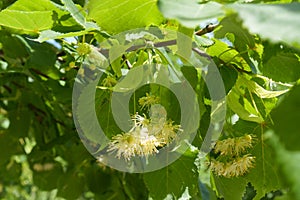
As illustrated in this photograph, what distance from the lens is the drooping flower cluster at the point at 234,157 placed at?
2.73 ft

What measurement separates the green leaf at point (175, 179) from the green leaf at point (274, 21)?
1.51 ft

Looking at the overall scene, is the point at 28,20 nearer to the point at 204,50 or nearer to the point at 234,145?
the point at 204,50

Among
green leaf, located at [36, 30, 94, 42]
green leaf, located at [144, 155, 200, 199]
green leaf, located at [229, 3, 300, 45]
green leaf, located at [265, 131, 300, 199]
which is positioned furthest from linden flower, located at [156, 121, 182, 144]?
green leaf, located at [265, 131, 300, 199]

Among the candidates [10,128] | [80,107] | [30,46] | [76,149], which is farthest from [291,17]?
[10,128]

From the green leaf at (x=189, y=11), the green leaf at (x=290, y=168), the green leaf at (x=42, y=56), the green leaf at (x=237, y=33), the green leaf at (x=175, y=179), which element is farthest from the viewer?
the green leaf at (x=42, y=56)

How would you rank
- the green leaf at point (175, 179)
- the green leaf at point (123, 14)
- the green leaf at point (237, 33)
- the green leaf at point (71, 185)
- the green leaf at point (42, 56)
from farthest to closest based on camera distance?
the green leaf at point (71, 185), the green leaf at point (42, 56), the green leaf at point (175, 179), the green leaf at point (123, 14), the green leaf at point (237, 33)

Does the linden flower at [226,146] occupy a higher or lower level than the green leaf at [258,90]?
lower

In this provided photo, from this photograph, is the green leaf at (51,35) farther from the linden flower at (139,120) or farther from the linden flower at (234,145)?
the linden flower at (234,145)

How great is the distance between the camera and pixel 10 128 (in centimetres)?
161

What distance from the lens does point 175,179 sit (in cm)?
91

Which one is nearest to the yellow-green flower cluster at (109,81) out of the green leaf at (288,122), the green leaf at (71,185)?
the green leaf at (288,122)

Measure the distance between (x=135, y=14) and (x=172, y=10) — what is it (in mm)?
267

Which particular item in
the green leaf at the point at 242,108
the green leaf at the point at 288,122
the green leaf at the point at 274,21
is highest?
the green leaf at the point at 274,21

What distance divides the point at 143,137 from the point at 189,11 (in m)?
0.27
